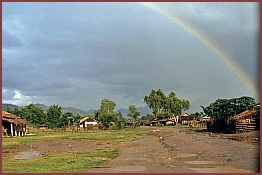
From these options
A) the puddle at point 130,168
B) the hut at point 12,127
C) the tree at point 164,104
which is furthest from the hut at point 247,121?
the tree at point 164,104

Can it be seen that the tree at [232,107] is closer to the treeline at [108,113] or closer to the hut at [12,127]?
the treeline at [108,113]

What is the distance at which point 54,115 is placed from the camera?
68.2 meters

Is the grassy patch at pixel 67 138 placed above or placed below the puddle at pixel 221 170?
below

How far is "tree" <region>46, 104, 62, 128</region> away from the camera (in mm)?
66750

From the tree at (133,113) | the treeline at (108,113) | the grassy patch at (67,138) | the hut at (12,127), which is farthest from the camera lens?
the tree at (133,113)

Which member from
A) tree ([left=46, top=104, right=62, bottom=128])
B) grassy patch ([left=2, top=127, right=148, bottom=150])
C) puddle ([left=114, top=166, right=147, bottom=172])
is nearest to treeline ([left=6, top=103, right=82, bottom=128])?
tree ([left=46, top=104, right=62, bottom=128])

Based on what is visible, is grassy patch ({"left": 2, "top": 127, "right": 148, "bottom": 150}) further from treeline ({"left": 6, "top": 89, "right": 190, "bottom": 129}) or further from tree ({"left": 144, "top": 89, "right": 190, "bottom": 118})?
tree ({"left": 144, "top": 89, "right": 190, "bottom": 118})

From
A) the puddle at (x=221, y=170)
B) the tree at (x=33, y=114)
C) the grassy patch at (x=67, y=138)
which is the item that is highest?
the tree at (x=33, y=114)

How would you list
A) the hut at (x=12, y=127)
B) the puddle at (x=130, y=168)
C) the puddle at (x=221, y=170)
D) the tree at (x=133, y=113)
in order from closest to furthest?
the puddle at (x=221, y=170), the puddle at (x=130, y=168), the hut at (x=12, y=127), the tree at (x=133, y=113)

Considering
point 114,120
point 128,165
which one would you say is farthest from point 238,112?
point 128,165

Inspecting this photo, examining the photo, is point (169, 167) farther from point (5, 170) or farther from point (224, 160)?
point (5, 170)

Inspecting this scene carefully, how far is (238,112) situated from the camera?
40.3m

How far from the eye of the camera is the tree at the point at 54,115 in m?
66.8

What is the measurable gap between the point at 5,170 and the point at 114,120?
5231 centimetres
